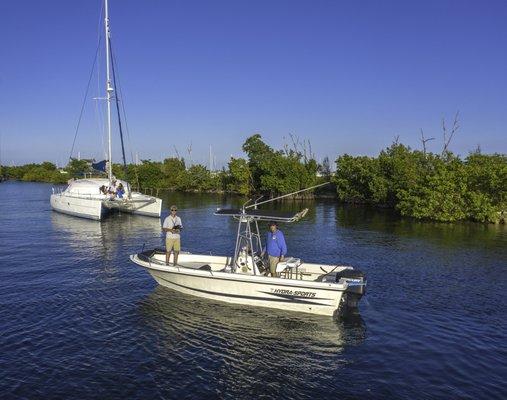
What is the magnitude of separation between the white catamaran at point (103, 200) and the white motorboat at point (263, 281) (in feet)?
80.7

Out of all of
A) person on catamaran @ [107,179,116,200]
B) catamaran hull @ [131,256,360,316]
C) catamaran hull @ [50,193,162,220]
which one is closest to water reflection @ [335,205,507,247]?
catamaran hull @ [50,193,162,220]

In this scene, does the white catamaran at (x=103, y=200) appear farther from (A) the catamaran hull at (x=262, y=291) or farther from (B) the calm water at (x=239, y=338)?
(A) the catamaran hull at (x=262, y=291)

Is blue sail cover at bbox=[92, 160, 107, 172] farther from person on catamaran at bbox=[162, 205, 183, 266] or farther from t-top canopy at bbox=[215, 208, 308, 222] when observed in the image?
t-top canopy at bbox=[215, 208, 308, 222]

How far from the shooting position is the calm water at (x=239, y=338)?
1026 centimetres

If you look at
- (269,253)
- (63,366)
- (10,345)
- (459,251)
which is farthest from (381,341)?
(459,251)

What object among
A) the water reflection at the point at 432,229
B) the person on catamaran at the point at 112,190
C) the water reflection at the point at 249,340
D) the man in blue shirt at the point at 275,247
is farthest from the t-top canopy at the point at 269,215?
the person on catamaran at the point at 112,190

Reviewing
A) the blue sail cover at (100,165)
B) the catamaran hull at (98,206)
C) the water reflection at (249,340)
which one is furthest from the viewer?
the blue sail cover at (100,165)

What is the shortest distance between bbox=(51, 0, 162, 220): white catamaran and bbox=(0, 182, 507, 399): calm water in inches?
645

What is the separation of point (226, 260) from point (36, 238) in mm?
17258

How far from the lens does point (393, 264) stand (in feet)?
75.4

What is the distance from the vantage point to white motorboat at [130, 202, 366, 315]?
Result: 1423 centimetres

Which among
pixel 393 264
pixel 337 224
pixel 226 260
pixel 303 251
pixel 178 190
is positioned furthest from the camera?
pixel 178 190

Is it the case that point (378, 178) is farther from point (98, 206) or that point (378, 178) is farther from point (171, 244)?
point (171, 244)

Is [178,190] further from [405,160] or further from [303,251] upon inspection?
[303,251]
